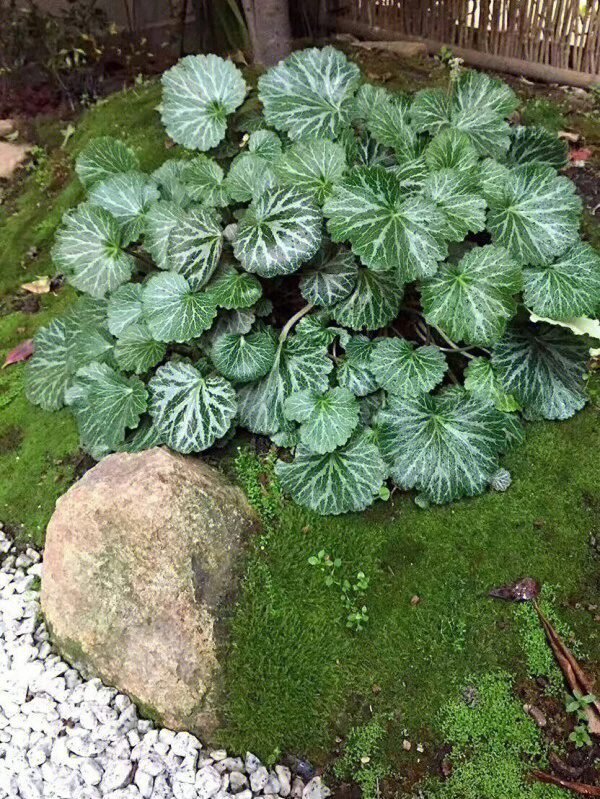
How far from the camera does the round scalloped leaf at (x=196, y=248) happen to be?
2.47 meters

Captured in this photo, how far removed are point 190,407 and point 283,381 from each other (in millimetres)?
342

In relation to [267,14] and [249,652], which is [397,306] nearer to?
[249,652]

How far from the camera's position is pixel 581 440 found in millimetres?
2414

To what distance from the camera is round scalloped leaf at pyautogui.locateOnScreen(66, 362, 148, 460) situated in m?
2.49

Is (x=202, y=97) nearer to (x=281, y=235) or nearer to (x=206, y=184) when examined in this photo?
(x=206, y=184)

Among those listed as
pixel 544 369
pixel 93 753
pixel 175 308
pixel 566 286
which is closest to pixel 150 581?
pixel 93 753

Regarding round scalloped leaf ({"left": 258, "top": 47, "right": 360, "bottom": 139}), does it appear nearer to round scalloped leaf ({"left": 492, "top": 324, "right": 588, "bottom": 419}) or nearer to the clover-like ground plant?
the clover-like ground plant

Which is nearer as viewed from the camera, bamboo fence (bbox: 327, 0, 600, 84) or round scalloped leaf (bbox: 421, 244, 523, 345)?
round scalloped leaf (bbox: 421, 244, 523, 345)

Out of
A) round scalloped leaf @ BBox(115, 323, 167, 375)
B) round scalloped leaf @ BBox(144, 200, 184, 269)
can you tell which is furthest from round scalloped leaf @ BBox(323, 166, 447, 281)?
round scalloped leaf @ BBox(115, 323, 167, 375)

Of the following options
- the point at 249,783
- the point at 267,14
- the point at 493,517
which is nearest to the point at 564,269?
the point at 493,517

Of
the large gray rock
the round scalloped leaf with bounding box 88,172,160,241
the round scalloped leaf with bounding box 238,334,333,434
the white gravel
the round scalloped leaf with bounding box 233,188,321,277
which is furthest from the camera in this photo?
the round scalloped leaf with bounding box 88,172,160,241

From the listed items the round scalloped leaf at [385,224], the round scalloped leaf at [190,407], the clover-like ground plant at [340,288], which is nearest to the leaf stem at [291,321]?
the clover-like ground plant at [340,288]

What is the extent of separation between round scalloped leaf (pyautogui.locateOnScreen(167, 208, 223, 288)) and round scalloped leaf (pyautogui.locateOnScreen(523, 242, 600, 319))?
1.10 m

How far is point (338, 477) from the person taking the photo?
2311 millimetres
